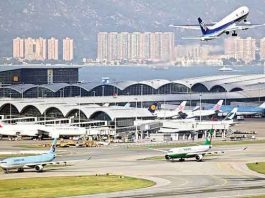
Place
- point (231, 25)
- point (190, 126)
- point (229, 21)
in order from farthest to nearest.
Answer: point (190, 126) < point (231, 25) < point (229, 21)

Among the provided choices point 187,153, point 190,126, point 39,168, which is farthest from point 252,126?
point 39,168

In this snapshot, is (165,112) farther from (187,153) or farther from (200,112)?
(187,153)

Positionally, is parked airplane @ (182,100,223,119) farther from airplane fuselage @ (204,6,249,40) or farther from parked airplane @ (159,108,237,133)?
airplane fuselage @ (204,6,249,40)

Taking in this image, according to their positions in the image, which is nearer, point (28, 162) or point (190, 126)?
point (28, 162)

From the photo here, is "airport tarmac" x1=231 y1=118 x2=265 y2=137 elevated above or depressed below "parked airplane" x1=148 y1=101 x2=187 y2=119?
below

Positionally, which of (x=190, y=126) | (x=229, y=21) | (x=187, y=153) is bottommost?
(x=187, y=153)

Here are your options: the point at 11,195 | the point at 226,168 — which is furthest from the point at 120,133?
the point at 11,195

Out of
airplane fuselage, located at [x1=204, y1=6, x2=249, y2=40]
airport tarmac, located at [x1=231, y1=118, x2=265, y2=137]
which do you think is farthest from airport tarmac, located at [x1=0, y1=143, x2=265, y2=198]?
airport tarmac, located at [x1=231, y1=118, x2=265, y2=137]

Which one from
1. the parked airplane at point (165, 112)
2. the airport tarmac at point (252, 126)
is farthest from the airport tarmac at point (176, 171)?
the parked airplane at point (165, 112)
